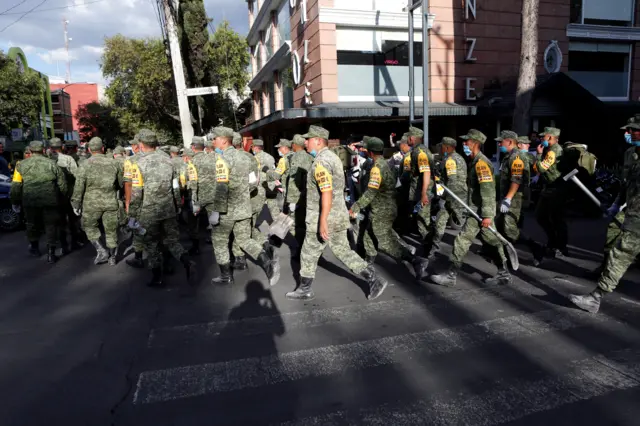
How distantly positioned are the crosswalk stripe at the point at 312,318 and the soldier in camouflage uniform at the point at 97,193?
319 centimetres

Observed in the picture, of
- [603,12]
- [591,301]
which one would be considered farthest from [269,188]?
[603,12]

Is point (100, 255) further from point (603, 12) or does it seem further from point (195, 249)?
point (603, 12)

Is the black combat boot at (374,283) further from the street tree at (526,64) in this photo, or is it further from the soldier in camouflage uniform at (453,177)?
the street tree at (526,64)

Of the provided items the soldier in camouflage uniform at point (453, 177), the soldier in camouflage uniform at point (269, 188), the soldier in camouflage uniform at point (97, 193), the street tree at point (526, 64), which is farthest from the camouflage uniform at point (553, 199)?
the soldier in camouflage uniform at point (97, 193)

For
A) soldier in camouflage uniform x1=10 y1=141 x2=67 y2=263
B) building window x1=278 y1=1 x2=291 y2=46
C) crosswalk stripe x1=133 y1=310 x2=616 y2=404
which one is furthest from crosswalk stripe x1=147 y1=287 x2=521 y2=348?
building window x1=278 y1=1 x2=291 y2=46

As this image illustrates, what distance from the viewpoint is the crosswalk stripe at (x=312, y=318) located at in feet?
13.7

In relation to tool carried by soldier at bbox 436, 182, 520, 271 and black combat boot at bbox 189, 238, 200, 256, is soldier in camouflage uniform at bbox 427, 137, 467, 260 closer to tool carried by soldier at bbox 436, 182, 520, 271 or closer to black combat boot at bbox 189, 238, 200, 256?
tool carried by soldier at bbox 436, 182, 520, 271

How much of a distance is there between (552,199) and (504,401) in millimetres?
4315

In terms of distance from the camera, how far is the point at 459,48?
15602mm

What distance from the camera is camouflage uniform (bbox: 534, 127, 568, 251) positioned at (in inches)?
253

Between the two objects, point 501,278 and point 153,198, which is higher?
point 153,198

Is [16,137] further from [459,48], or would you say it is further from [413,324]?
[413,324]

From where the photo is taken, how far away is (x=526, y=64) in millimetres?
11500

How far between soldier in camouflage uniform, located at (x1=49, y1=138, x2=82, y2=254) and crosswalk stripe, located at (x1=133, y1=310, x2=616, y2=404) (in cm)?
535
